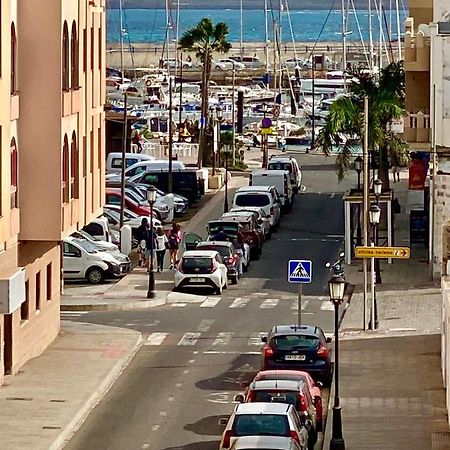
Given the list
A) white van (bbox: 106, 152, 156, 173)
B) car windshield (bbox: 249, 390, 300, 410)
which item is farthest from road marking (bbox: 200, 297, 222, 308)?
white van (bbox: 106, 152, 156, 173)

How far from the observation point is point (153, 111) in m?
116

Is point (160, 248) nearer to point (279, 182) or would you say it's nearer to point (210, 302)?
point (210, 302)

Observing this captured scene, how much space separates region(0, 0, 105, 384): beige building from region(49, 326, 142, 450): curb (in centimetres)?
201

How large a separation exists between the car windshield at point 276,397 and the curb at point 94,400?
11.7 ft

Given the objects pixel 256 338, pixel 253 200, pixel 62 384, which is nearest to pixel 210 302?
pixel 256 338

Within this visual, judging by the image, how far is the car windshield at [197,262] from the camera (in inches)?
1949

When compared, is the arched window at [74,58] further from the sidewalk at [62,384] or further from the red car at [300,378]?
the red car at [300,378]

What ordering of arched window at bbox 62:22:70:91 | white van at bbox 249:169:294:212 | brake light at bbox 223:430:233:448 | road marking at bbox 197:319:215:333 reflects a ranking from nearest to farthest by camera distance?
brake light at bbox 223:430:233:448, arched window at bbox 62:22:70:91, road marking at bbox 197:319:215:333, white van at bbox 249:169:294:212

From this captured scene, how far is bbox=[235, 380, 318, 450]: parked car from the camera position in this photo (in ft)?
98.6

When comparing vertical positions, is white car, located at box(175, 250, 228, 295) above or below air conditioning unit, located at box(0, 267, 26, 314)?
below

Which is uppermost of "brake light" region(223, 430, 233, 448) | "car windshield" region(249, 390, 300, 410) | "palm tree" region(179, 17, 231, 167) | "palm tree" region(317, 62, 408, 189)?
"palm tree" region(179, 17, 231, 167)

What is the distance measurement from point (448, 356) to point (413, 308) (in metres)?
14.8

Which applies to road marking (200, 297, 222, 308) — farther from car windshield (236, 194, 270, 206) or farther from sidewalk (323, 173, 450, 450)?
car windshield (236, 194, 270, 206)

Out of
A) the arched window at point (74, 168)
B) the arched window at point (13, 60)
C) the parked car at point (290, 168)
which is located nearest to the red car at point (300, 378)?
the arched window at point (13, 60)
